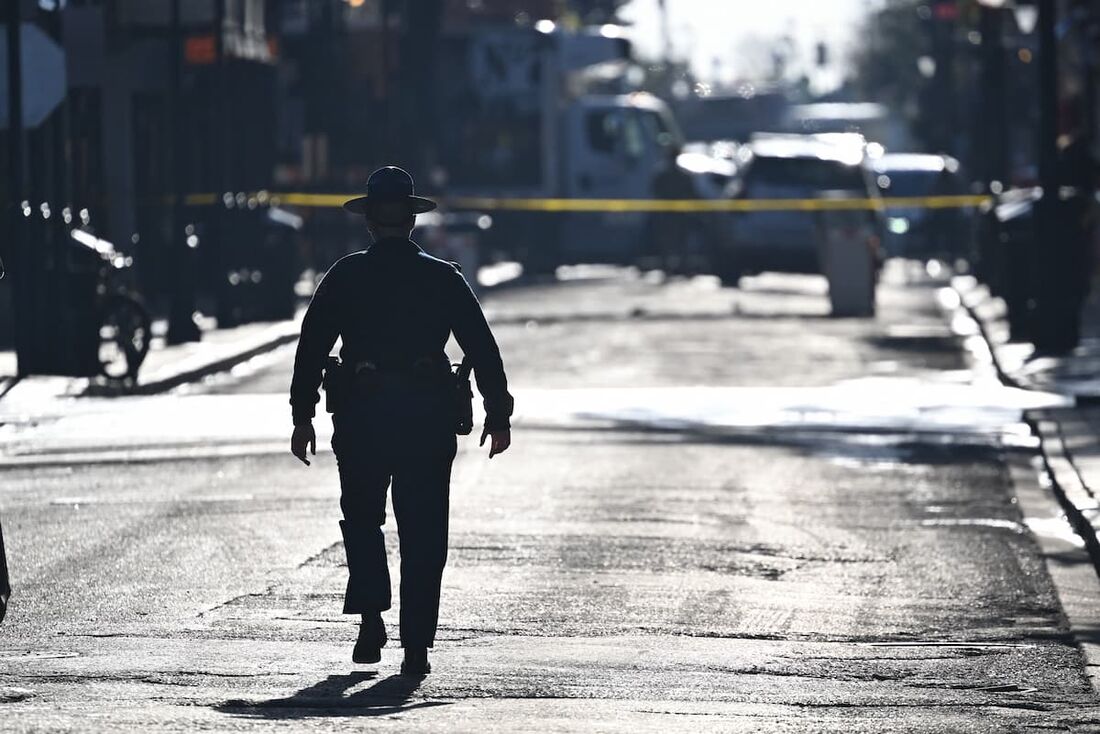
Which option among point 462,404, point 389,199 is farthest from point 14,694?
point 389,199

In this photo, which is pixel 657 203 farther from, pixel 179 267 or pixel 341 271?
pixel 341 271

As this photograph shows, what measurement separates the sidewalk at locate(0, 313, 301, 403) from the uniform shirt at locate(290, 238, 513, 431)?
36.8ft

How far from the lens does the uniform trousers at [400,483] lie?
28.6 feet

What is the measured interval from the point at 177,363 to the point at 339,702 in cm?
1498

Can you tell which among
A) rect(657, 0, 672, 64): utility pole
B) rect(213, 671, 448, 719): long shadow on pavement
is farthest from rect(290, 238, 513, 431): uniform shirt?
rect(657, 0, 672, 64): utility pole

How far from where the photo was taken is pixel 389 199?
881 centimetres

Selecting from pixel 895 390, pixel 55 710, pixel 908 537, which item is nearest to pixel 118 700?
pixel 55 710

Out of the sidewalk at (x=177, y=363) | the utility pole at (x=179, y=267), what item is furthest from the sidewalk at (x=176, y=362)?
the utility pole at (x=179, y=267)

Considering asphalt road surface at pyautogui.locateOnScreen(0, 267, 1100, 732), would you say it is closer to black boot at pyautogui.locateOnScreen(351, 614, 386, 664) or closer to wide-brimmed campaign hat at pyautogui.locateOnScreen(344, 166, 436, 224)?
black boot at pyautogui.locateOnScreen(351, 614, 386, 664)

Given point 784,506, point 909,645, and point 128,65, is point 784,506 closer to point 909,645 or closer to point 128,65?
point 909,645

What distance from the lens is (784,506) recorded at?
45.1 ft

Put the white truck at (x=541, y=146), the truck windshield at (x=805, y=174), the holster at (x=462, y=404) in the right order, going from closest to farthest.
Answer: the holster at (x=462, y=404), the truck windshield at (x=805, y=174), the white truck at (x=541, y=146)

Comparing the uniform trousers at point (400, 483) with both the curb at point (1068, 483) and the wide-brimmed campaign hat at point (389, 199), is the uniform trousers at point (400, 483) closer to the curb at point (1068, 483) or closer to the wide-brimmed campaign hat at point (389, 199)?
the wide-brimmed campaign hat at point (389, 199)

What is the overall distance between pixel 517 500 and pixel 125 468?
2.90 m
